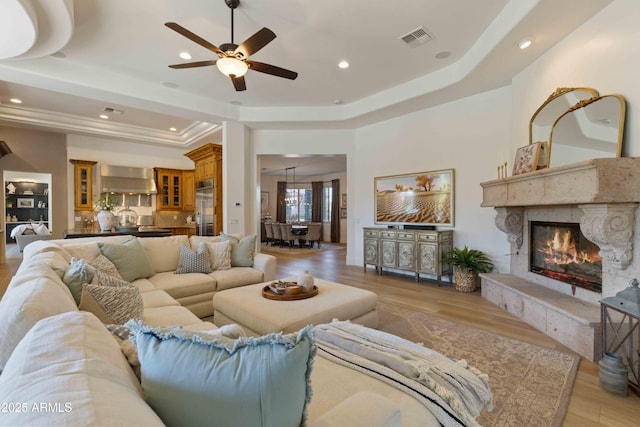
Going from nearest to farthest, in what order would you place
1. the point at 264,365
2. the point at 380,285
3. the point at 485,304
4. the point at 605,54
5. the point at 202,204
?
the point at 264,365 → the point at 605,54 → the point at 485,304 → the point at 380,285 → the point at 202,204

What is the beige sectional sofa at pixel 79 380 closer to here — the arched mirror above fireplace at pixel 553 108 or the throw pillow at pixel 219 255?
the throw pillow at pixel 219 255

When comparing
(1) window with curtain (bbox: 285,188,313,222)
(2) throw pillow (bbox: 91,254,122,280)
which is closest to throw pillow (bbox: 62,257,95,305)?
(2) throw pillow (bbox: 91,254,122,280)

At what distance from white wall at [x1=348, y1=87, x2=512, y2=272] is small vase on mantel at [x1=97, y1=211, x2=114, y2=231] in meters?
4.84

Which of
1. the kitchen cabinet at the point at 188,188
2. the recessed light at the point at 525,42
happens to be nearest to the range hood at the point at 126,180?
the kitchen cabinet at the point at 188,188

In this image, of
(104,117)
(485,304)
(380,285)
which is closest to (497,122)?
(485,304)

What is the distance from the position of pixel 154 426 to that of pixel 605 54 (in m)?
3.99

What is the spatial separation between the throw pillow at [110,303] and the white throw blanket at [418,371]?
116 cm

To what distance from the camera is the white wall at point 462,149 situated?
14.7ft

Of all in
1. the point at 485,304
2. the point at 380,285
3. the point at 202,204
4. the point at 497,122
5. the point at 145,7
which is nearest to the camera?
the point at 145,7

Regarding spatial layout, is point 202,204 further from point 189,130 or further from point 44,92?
point 44,92

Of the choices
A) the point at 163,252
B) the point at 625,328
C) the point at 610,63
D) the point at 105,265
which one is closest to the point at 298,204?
the point at 163,252

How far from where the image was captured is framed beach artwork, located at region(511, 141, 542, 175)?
3413 mm

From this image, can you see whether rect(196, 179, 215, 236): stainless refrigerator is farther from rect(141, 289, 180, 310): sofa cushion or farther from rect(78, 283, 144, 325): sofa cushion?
rect(78, 283, 144, 325): sofa cushion

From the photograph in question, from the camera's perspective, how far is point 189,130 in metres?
7.52
